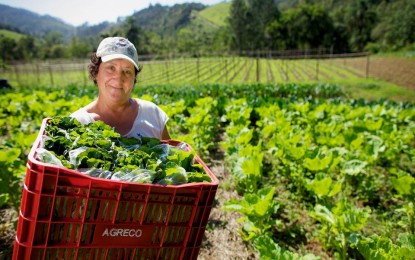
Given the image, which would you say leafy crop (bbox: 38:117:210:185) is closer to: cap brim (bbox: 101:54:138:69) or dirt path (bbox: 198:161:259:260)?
cap brim (bbox: 101:54:138:69)

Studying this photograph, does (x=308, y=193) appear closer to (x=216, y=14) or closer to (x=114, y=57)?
(x=114, y=57)

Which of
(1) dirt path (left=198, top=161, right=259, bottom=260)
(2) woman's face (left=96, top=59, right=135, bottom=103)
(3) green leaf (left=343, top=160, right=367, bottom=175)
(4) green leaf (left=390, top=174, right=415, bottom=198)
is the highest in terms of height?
(2) woman's face (left=96, top=59, right=135, bottom=103)

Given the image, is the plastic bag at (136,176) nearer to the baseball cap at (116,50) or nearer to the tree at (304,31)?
the baseball cap at (116,50)

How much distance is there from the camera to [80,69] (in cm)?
5103

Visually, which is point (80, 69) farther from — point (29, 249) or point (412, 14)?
point (412, 14)

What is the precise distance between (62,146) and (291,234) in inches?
118

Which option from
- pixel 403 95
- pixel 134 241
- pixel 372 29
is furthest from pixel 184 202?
pixel 372 29

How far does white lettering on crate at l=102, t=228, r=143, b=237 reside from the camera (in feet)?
4.81

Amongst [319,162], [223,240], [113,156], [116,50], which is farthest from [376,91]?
[113,156]

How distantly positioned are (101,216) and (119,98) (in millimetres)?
1180

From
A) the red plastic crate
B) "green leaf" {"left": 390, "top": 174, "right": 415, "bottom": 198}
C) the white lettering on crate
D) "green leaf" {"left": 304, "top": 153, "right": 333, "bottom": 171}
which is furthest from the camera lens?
"green leaf" {"left": 304, "top": 153, "right": 333, "bottom": 171}

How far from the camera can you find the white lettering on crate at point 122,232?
1.47 meters

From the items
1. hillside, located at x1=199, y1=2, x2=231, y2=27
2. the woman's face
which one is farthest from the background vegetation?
hillside, located at x1=199, y1=2, x2=231, y2=27

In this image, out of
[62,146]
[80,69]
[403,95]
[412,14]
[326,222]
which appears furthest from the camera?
[412,14]
